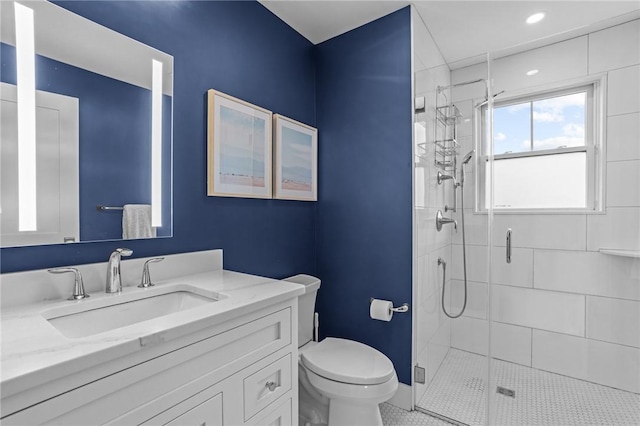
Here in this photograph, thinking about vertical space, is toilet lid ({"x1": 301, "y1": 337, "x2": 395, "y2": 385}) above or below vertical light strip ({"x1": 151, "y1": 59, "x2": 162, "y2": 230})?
below

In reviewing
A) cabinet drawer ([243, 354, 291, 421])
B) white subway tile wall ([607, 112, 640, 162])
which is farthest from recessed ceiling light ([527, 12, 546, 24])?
cabinet drawer ([243, 354, 291, 421])

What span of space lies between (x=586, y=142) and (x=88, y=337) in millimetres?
2705

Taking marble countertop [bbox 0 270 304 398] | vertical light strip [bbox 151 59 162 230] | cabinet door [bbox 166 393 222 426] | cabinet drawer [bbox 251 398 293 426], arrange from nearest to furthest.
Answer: marble countertop [bbox 0 270 304 398] < cabinet door [bbox 166 393 222 426] < cabinet drawer [bbox 251 398 293 426] < vertical light strip [bbox 151 59 162 230]

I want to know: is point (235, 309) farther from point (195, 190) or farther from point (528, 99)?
point (528, 99)

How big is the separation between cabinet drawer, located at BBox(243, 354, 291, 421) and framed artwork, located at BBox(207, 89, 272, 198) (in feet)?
2.88

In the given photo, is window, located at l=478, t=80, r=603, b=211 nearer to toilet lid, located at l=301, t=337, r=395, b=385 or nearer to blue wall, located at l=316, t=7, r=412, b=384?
blue wall, located at l=316, t=7, r=412, b=384

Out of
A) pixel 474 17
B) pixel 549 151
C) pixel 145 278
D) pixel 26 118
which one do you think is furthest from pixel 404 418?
pixel 474 17

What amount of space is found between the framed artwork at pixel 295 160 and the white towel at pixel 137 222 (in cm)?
78

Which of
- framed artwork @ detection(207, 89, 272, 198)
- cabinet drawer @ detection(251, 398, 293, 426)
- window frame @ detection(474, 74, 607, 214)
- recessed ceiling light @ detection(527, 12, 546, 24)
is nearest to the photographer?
cabinet drawer @ detection(251, 398, 293, 426)

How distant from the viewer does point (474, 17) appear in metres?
2.03

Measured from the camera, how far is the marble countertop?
581 millimetres

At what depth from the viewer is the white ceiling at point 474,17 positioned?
190 centimetres

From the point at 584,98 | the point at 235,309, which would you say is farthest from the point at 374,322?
the point at 584,98

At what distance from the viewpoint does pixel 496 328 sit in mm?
1947
